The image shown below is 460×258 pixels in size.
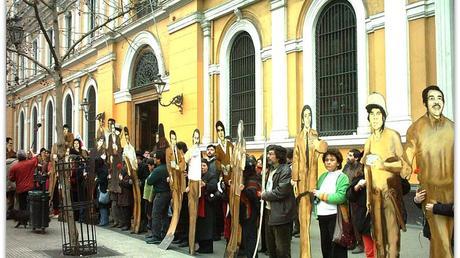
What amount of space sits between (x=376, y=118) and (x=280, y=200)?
1.79 metres

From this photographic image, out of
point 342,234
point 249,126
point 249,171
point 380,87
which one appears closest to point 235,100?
point 249,126

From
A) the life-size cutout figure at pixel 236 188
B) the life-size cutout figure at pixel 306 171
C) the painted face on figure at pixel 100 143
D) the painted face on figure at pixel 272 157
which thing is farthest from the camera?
the painted face on figure at pixel 100 143


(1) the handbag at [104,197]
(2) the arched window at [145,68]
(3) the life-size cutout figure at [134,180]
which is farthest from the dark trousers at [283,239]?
(2) the arched window at [145,68]

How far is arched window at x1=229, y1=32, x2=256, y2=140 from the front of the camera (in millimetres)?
14734

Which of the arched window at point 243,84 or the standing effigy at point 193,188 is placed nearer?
the standing effigy at point 193,188

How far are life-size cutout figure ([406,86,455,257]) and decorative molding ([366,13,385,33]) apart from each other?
5.51 m

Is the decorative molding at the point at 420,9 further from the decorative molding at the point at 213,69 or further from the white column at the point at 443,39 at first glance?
A: the decorative molding at the point at 213,69

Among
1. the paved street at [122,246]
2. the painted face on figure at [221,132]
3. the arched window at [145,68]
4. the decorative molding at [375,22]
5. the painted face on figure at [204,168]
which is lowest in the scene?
the paved street at [122,246]

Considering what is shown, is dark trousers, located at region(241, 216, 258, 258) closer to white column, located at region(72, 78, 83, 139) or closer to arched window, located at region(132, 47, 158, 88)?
arched window, located at region(132, 47, 158, 88)

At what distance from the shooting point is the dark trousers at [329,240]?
21.6 feet

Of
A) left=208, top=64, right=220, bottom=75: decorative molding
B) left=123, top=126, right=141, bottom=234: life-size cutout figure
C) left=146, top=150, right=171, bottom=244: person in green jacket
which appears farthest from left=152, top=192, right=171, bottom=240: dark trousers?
left=208, top=64, right=220, bottom=75: decorative molding

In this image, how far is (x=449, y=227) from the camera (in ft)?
17.9

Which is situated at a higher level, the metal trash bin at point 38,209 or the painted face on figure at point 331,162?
the painted face on figure at point 331,162

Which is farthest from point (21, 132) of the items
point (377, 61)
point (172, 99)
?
point (377, 61)
